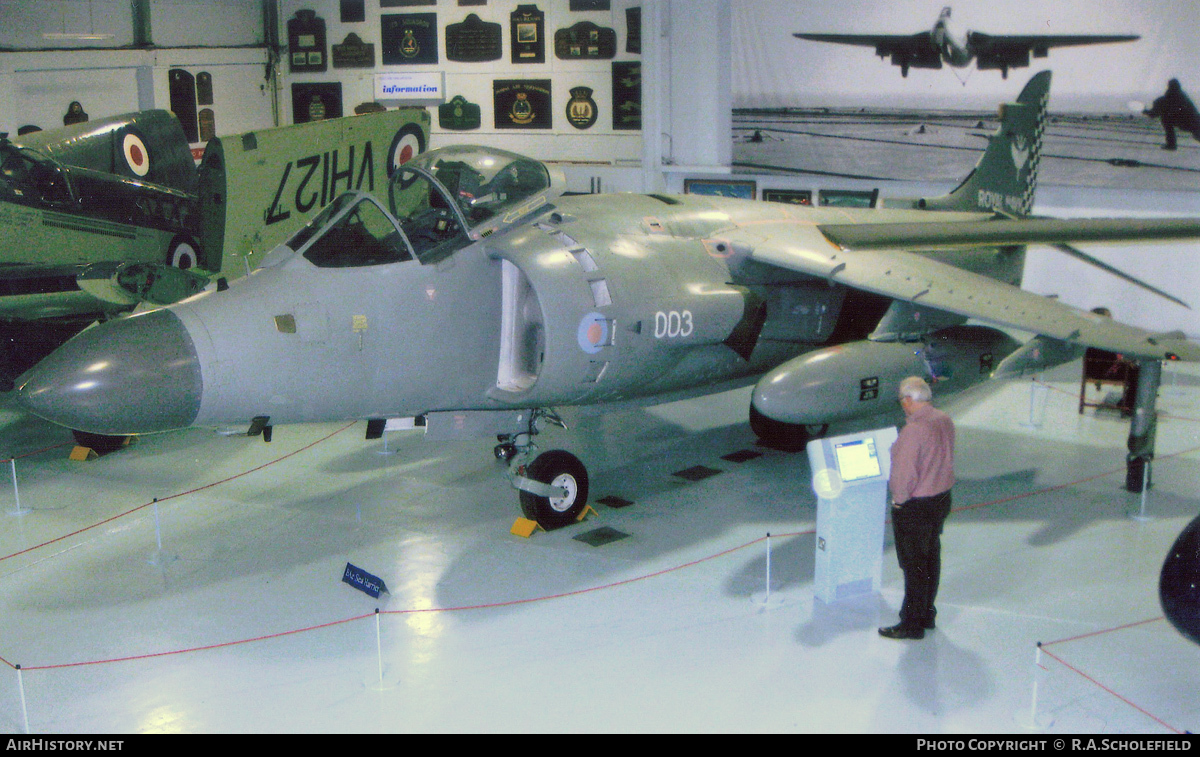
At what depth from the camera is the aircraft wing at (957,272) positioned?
7176 millimetres

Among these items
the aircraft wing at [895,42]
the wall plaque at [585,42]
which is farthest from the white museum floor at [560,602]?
the wall plaque at [585,42]

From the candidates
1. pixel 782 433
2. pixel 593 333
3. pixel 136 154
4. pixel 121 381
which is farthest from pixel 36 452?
pixel 782 433

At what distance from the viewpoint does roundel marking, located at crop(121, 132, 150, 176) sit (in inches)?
403

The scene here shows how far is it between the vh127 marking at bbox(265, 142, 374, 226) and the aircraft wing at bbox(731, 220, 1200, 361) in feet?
16.7

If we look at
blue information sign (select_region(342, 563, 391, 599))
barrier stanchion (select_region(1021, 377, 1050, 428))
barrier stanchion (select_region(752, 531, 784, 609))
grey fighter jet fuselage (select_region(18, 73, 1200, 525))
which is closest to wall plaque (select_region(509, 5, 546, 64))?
grey fighter jet fuselage (select_region(18, 73, 1200, 525))

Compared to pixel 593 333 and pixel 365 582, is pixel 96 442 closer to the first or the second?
pixel 365 582

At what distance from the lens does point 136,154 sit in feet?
33.9

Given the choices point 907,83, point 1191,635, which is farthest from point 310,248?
point 907,83

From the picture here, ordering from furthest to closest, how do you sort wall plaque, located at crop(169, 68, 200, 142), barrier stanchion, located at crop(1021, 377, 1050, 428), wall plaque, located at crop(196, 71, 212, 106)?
1. wall plaque, located at crop(196, 71, 212, 106)
2. wall plaque, located at crop(169, 68, 200, 142)
3. barrier stanchion, located at crop(1021, 377, 1050, 428)

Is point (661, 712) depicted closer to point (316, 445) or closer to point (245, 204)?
point (316, 445)

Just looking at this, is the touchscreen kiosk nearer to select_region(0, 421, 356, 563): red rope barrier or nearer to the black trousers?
the black trousers

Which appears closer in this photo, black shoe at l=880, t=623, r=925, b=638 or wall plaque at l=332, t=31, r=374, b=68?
black shoe at l=880, t=623, r=925, b=638

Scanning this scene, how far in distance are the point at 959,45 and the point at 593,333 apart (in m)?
9.59

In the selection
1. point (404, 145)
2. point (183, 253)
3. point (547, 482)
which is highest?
point (404, 145)
